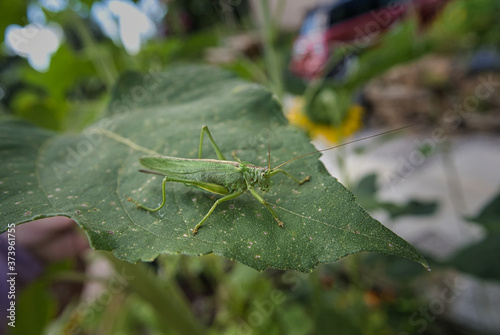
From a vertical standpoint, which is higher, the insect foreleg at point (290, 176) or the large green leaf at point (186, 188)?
the large green leaf at point (186, 188)

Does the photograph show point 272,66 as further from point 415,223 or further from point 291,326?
point 415,223

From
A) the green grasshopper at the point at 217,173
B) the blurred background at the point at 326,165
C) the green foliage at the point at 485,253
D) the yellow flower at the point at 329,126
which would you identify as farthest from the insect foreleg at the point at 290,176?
the yellow flower at the point at 329,126

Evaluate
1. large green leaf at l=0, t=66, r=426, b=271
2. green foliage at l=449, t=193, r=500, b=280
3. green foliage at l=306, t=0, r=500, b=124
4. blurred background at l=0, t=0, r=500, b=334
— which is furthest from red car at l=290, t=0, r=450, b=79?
large green leaf at l=0, t=66, r=426, b=271

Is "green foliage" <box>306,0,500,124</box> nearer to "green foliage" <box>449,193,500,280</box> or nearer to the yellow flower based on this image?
the yellow flower

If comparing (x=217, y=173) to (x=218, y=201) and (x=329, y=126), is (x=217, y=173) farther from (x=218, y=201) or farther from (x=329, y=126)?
(x=329, y=126)

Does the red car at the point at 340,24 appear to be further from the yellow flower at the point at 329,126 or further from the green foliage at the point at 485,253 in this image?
the green foliage at the point at 485,253

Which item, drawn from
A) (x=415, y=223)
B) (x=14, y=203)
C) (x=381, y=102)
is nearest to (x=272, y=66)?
(x=14, y=203)
